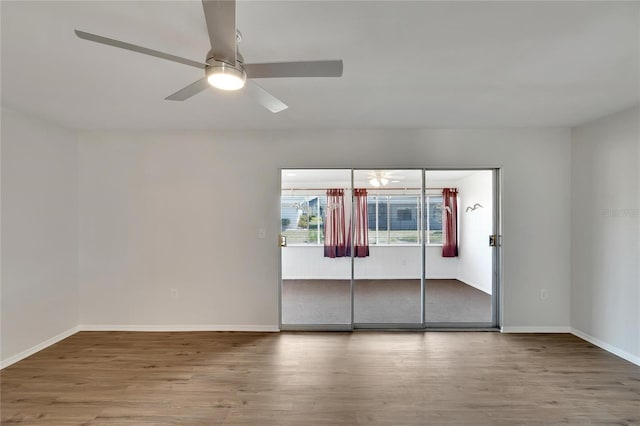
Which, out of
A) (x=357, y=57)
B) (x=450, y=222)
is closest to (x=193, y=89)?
(x=357, y=57)

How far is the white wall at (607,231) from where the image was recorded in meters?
2.87

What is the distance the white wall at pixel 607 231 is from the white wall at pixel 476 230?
91cm

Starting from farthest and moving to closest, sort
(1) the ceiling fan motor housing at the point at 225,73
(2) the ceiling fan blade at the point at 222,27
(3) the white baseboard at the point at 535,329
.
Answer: (3) the white baseboard at the point at 535,329 → (1) the ceiling fan motor housing at the point at 225,73 → (2) the ceiling fan blade at the point at 222,27

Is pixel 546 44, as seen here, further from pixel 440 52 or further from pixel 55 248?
pixel 55 248

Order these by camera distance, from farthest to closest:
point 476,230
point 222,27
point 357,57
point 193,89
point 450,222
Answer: point 450,222
point 476,230
point 357,57
point 193,89
point 222,27

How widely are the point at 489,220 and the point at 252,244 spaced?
3153 mm

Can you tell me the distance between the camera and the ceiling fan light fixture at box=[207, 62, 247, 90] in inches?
58.8

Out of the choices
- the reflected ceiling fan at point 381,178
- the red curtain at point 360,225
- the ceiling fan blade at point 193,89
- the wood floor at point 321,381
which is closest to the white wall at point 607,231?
the wood floor at point 321,381

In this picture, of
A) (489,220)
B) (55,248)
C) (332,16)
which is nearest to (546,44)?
(332,16)

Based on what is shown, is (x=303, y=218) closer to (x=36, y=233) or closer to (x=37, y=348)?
(x=36, y=233)

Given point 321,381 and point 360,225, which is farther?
point 360,225

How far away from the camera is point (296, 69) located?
61.3 inches

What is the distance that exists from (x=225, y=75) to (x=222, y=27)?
0.83ft

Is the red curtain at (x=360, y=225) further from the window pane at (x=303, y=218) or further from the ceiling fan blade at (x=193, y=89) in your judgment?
the ceiling fan blade at (x=193, y=89)
